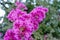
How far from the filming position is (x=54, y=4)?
2.36 m

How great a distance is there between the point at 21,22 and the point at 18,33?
0.06 meters

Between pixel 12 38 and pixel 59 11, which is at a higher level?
pixel 12 38

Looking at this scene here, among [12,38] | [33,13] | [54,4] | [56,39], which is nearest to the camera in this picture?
[12,38]

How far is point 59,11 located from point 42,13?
3.00 feet

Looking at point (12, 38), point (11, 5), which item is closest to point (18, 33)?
point (12, 38)

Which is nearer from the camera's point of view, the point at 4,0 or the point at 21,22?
the point at 21,22

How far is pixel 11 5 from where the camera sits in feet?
7.30

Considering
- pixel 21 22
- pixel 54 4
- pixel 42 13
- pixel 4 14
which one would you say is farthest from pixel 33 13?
pixel 54 4

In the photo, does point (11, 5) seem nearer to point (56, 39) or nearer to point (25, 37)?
point (56, 39)

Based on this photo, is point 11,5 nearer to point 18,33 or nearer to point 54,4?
point 54,4

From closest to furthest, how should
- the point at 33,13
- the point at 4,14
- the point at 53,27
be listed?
the point at 33,13 < the point at 53,27 < the point at 4,14

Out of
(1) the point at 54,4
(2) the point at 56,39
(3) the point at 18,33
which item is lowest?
(2) the point at 56,39

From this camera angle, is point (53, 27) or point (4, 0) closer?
point (53, 27)

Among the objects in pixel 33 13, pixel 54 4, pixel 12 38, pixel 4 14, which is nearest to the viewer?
pixel 12 38
